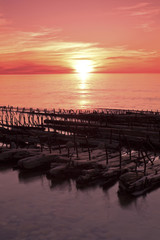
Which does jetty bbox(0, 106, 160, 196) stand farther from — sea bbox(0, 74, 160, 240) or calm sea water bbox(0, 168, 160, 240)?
calm sea water bbox(0, 168, 160, 240)

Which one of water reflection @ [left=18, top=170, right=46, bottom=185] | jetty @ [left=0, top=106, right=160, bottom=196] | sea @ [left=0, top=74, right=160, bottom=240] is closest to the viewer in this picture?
sea @ [left=0, top=74, right=160, bottom=240]

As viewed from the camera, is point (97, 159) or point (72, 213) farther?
point (97, 159)

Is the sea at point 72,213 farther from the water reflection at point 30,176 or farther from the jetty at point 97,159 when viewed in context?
the jetty at point 97,159

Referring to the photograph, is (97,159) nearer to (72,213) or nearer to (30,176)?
(30,176)

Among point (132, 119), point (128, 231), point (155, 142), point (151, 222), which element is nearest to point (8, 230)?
point (128, 231)

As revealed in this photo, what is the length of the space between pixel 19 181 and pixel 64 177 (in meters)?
5.76

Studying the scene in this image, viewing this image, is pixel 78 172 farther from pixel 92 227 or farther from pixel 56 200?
pixel 92 227

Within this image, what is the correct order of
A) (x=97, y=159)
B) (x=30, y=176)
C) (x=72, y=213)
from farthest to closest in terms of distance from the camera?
(x=97, y=159)
(x=30, y=176)
(x=72, y=213)

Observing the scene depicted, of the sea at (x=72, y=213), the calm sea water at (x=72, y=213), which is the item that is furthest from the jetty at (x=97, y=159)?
the calm sea water at (x=72, y=213)

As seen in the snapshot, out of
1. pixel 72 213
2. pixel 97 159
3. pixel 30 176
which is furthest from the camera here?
pixel 97 159

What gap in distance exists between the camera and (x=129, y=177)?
103 ft

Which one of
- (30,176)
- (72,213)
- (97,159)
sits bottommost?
(72,213)

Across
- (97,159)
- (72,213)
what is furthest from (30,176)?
(72,213)

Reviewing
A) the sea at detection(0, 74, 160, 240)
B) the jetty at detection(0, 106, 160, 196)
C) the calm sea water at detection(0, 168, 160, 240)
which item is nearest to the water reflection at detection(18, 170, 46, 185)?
the jetty at detection(0, 106, 160, 196)
